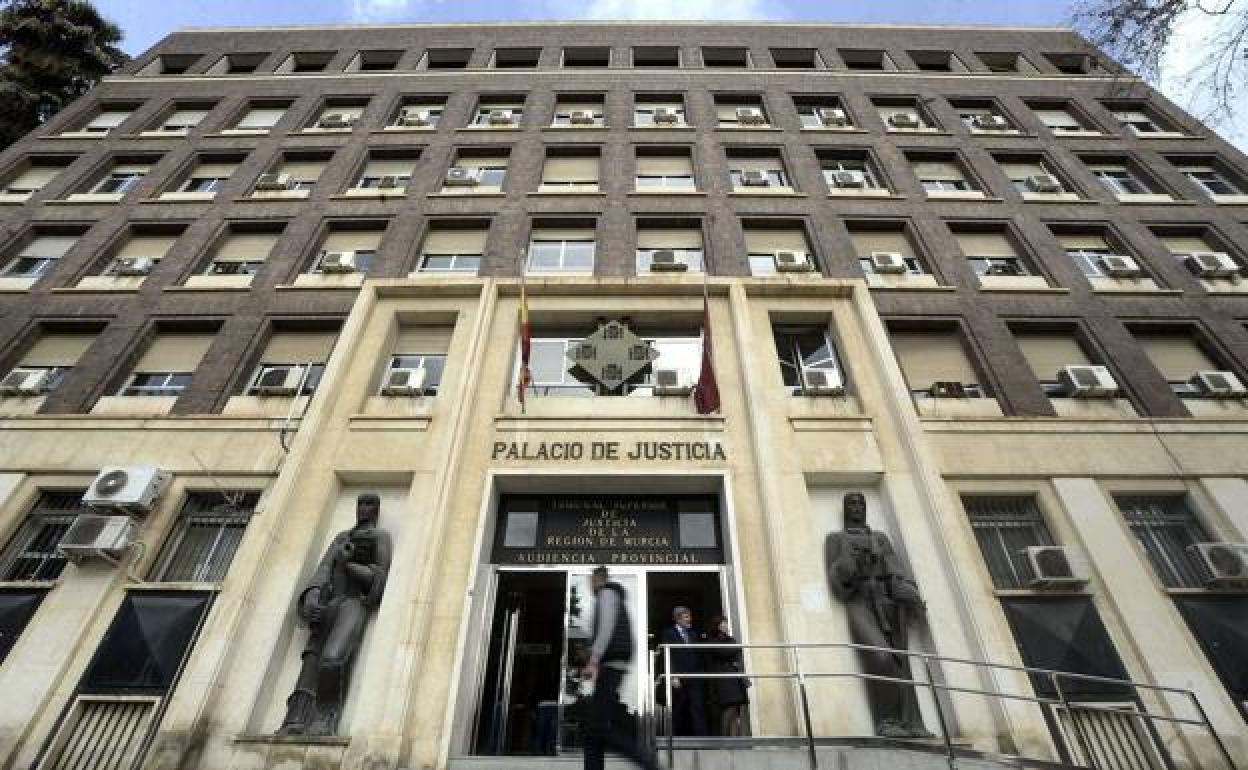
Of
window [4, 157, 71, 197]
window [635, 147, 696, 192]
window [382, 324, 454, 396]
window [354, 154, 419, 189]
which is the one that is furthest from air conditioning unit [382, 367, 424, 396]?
window [4, 157, 71, 197]

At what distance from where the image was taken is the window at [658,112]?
1636 cm

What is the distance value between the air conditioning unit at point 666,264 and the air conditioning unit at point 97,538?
1007 cm

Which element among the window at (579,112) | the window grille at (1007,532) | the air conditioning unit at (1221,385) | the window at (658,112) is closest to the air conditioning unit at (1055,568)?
the window grille at (1007,532)

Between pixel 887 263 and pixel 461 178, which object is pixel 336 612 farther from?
pixel 887 263

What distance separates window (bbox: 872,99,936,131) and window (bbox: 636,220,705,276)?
7.57 metres

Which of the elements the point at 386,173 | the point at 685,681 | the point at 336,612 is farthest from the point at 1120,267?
the point at 386,173

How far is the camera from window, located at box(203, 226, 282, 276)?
13.0 meters

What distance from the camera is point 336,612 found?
781 cm

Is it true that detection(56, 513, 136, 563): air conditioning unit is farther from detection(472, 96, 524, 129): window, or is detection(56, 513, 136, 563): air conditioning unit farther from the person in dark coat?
detection(472, 96, 524, 129): window

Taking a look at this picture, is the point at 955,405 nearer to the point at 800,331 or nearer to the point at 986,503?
the point at 986,503

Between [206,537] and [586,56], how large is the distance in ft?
60.9

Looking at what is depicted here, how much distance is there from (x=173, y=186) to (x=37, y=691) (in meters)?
12.6

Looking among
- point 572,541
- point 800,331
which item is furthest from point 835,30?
point 572,541

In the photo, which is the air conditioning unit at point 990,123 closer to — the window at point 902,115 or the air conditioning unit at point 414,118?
the window at point 902,115
